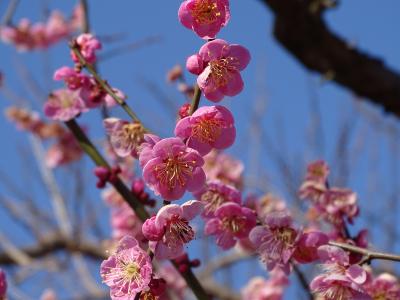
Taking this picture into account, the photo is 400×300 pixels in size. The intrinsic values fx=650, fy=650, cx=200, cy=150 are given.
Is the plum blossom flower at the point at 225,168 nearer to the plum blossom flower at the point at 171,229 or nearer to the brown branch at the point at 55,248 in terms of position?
the plum blossom flower at the point at 171,229

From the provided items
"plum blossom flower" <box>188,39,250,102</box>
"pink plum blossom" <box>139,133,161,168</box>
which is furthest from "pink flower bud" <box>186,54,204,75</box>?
"pink plum blossom" <box>139,133,161,168</box>

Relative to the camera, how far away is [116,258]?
116 centimetres

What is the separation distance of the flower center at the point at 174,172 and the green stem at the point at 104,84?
267 millimetres

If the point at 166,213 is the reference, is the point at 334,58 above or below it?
above

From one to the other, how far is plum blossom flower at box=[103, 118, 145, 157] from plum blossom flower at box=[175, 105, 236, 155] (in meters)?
0.28

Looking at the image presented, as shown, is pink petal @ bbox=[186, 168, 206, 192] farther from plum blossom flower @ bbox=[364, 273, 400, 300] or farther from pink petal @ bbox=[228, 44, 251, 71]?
plum blossom flower @ bbox=[364, 273, 400, 300]

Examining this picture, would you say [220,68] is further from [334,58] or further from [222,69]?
[334,58]

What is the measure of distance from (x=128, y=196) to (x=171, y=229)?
40 cm

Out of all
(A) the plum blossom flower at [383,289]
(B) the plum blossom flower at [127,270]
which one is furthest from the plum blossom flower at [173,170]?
(A) the plum blossom flower at [383,289]

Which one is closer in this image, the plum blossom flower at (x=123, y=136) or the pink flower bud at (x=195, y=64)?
the pink flower bud at (x=195, y=64)

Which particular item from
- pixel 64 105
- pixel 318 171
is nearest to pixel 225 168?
pixel 318 171

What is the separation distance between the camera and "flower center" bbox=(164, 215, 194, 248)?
1095 mm

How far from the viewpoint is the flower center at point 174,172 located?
1149 millimetres

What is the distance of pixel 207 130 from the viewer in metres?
1.17
